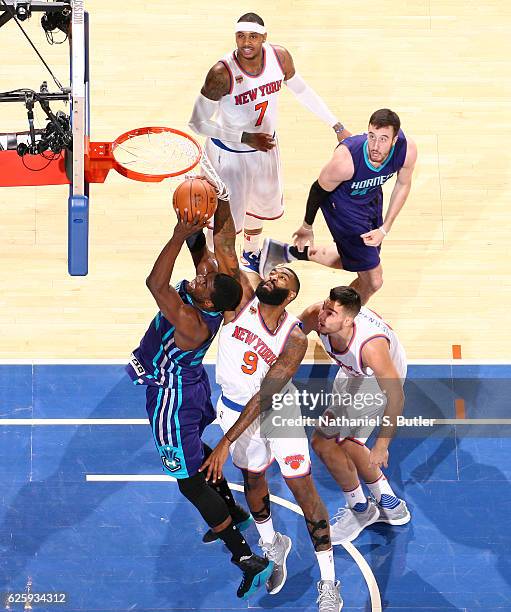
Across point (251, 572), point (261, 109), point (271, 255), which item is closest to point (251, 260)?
point (271, 255)

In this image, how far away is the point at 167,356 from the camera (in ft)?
28.7

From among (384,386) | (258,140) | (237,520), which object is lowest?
(237,520)

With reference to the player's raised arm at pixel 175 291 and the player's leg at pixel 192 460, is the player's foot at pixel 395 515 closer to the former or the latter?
the player's leg at pixel 192 460

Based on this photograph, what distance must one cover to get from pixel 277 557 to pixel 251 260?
3.27 m

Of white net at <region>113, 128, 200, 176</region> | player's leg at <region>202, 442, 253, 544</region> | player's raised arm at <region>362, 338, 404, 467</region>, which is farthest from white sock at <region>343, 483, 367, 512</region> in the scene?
white net at <region>113, 128, 200, 176</region>

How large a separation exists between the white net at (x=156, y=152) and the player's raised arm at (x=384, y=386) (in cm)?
206

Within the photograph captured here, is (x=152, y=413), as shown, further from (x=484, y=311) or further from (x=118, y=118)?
(x=118, y=118)

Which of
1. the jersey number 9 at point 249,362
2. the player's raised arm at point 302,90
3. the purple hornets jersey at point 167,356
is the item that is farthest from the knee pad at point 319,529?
the player's raised arm at point 302,90

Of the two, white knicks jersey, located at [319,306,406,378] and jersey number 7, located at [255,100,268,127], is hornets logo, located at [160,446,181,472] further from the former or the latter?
jersey number 7, located at [255,100,268,127]

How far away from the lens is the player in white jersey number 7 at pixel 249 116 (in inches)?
406

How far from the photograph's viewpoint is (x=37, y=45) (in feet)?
45.6

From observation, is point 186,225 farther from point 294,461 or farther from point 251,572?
point 251,572

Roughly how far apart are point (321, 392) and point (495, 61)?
5375 mm

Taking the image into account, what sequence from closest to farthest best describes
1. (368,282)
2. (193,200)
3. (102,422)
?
(193,200) < (102,422) < (368,282)
